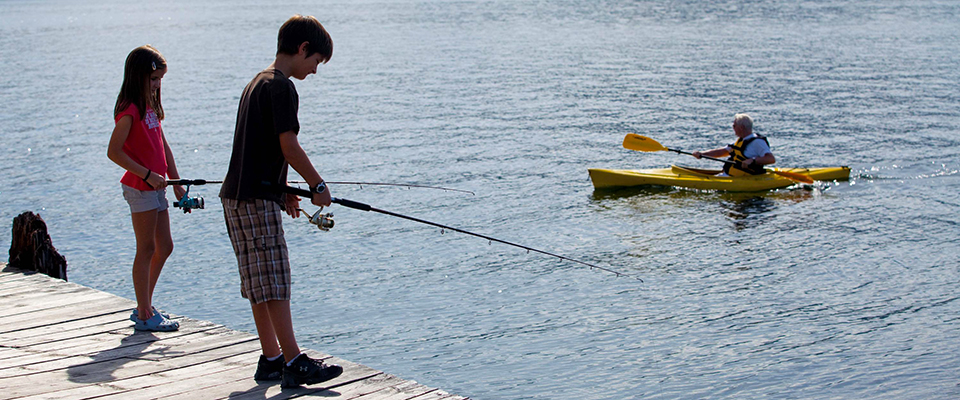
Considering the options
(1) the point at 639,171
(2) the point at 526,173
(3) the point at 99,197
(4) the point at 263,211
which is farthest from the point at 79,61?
(4) the point at 263,211

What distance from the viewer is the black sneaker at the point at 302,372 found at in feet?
14.6

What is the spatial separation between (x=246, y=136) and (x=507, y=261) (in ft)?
23.2

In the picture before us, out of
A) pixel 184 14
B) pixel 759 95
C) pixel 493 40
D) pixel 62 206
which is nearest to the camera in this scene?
pixel 62 206

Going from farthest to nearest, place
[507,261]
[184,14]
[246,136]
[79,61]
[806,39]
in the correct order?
1. [184,14]
2. [806,39]
3. [79,61]
4. [507,261]
5. [246,136]

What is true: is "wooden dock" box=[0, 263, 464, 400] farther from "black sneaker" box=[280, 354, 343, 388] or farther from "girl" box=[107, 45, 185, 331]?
"girl" box=[107, 45, 185, 331]

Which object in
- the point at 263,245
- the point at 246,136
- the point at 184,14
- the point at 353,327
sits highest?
the point at 184,14

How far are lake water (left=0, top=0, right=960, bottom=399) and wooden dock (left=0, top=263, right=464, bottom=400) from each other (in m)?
2.86

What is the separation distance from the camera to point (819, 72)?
28703 mm

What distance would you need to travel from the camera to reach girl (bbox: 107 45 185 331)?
203 inches

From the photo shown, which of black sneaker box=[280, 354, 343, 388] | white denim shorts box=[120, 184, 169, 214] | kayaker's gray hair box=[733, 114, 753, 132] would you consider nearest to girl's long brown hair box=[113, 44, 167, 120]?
white denim shorts box=[120, 184, 169, 214]

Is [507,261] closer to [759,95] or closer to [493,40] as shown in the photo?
[759,95]

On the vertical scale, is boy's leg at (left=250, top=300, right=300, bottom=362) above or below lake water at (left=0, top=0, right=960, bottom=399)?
above

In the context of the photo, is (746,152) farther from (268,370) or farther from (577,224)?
(268,370)

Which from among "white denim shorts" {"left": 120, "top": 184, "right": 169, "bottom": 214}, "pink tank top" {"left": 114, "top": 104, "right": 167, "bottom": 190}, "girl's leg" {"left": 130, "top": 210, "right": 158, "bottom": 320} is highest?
"pink tank top" {"left": 114, "top": 104, "right": 167, "bottom": 190}
